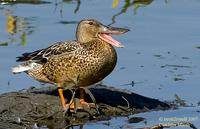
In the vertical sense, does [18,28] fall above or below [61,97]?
above

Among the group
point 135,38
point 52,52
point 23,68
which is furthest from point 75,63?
point 135,38

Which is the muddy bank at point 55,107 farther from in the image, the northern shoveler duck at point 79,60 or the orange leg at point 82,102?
the northern shoveler duck at point 79,60

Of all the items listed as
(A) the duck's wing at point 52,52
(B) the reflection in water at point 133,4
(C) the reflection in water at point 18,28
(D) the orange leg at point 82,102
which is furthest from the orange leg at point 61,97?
(B) the reflection in water at point 133,4

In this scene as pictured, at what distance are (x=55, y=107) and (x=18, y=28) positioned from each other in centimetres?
344

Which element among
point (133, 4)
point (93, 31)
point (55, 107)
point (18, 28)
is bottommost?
point (55, 107)

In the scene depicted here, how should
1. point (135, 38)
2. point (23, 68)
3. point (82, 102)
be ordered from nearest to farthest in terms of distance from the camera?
1. point (82, 102)
2. point (23, 68)
3. point (135, 38)

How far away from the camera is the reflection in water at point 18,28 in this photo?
13.3 metres

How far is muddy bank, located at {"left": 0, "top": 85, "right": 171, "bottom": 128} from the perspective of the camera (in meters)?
10.4

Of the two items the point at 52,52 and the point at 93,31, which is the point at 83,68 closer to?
the point at 52,52

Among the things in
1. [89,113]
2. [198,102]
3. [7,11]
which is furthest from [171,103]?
[7,11]

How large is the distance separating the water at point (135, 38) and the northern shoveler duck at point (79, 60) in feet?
1.83

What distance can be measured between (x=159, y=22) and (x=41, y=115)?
12.9 ft

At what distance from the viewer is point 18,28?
14.0 metres

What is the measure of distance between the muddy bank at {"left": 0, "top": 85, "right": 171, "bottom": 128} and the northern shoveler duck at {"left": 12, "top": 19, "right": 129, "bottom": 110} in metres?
0.17
